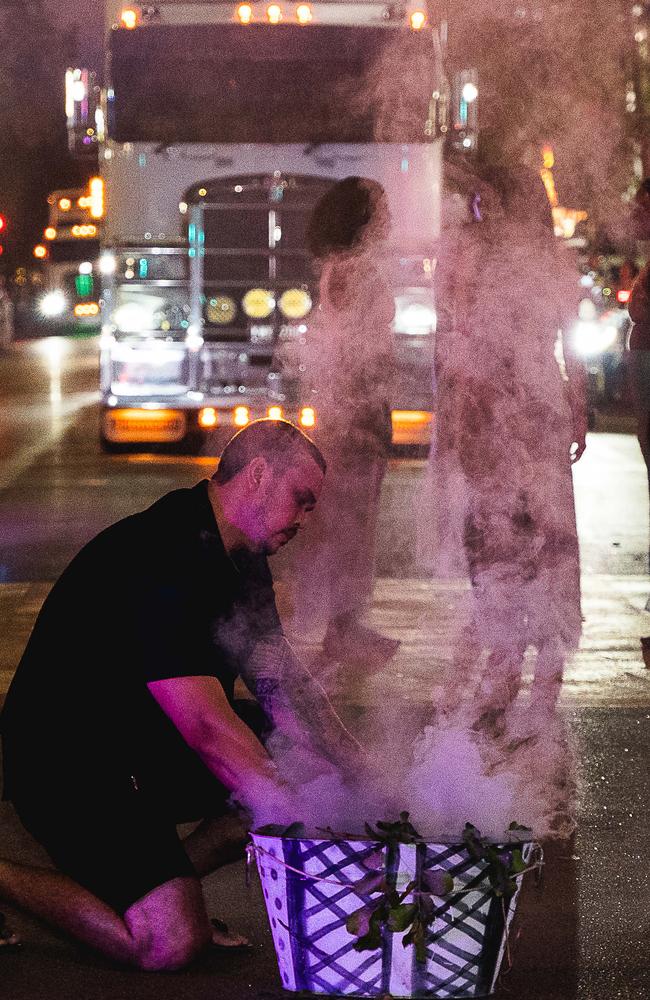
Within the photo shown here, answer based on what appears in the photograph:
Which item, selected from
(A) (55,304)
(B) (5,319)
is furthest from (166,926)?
(A) (55,304)

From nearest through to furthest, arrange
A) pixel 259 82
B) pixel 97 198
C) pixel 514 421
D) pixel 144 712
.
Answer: pixel 144 712 < pixel 514 421 < pixel 259 82 < pixel 97 198

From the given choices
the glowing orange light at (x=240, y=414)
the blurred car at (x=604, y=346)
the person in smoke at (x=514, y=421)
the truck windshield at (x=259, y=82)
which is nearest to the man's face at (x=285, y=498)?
the person in smoke at (x=514, y=421)

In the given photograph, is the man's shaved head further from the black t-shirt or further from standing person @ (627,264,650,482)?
standing person @ (627,264,650,482)

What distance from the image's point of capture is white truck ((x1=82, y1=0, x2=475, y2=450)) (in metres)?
11.4

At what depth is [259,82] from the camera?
37.8 feet

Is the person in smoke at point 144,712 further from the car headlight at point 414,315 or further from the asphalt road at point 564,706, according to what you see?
the car headlight at point 414,315

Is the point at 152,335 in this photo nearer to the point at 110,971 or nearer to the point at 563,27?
the point at 110,971

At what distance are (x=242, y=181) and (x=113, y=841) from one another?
914 centimetres

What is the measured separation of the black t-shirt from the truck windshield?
831 cm

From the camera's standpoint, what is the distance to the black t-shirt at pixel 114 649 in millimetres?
3508

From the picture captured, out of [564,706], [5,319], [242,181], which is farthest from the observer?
[5,319]

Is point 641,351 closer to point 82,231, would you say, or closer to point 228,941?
point 228,941

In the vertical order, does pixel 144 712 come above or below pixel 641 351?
below

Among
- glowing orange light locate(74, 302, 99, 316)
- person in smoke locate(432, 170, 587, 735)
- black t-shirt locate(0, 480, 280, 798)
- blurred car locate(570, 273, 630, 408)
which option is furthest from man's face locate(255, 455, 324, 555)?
glowing orange light locate(74, 302, 99, 316)
